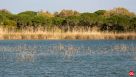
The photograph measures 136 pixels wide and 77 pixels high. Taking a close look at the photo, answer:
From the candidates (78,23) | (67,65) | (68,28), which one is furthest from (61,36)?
(67,65)

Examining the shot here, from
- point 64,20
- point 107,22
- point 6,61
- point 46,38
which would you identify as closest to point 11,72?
point 6,61

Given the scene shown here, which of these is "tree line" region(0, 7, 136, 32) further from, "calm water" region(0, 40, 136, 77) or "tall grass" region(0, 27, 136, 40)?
"calm water" region(0, 40, 136, 77)

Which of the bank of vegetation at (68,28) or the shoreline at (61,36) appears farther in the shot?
the bank of vegetation at (68,28)

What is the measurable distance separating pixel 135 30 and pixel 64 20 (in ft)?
34.1

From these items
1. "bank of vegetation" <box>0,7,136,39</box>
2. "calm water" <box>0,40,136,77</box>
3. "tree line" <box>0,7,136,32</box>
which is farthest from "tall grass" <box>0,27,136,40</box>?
"calm water" <box>0,40,136,77</box>

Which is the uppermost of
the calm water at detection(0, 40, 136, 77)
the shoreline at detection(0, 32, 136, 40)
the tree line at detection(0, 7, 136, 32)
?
the tree line at detection(0, 7, 136, 32)

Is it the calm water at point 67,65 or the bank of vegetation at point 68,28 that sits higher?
the bank of vegetation at point 68,28

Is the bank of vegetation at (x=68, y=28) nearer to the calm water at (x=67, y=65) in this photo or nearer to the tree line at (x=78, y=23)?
the tree line at (x=78, y=23)

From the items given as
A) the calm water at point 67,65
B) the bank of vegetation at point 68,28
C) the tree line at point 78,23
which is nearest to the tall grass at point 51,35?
the bank of vegetation at point 68,28

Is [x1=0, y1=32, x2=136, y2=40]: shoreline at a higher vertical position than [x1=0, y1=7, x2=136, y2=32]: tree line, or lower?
lower

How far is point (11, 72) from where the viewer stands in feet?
52.4

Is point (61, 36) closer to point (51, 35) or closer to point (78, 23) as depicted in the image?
point (51, 35)

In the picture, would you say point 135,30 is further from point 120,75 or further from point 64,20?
point 120,75

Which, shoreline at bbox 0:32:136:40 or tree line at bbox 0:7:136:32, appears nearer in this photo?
shoreline at bbox 0:32:136:40
